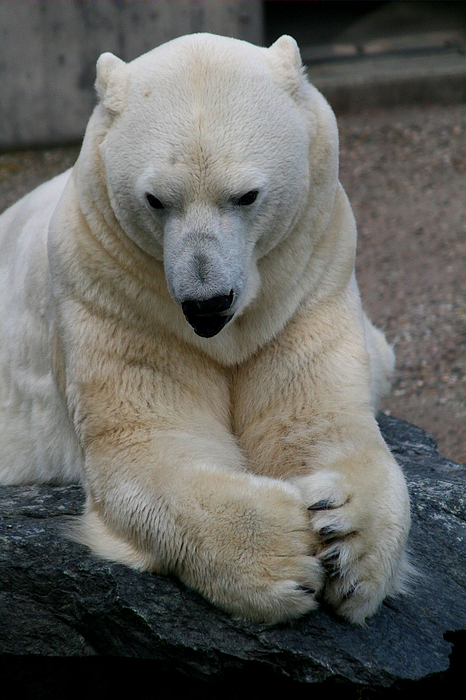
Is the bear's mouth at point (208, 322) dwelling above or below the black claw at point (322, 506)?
above

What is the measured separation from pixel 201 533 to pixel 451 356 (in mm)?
3351

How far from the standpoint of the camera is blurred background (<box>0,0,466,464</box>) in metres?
6.40

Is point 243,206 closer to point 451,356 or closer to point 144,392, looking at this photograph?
point 144,392

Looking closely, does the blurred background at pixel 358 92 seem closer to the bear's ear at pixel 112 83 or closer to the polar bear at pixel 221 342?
the polar bear at pixel 221 342

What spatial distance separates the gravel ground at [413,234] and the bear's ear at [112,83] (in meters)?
2.68

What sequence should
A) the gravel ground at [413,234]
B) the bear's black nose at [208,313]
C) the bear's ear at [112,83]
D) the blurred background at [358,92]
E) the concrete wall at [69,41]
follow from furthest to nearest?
1. the concrete wall at [69,41]
2. the blurred background at [358,92]
3. the gravel ground at [413,234]
4. the bear's ear at [112,83]
5. the bear's black nose at [208,313]

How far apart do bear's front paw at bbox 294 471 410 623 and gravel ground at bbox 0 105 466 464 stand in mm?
2221

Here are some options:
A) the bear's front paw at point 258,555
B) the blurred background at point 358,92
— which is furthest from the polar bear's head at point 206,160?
the blurred background at point 358,92

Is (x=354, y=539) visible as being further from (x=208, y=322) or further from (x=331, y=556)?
(x=208, y=322)

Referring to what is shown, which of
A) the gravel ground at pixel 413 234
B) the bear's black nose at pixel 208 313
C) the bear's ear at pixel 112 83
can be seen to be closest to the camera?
the bear's black nose at pixel 208 313

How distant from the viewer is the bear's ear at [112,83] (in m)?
2.21

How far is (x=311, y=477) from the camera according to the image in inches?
85.1

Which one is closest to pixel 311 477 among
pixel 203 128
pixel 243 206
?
pixel 243 206

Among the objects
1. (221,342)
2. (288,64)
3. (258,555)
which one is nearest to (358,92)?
(288,64)
